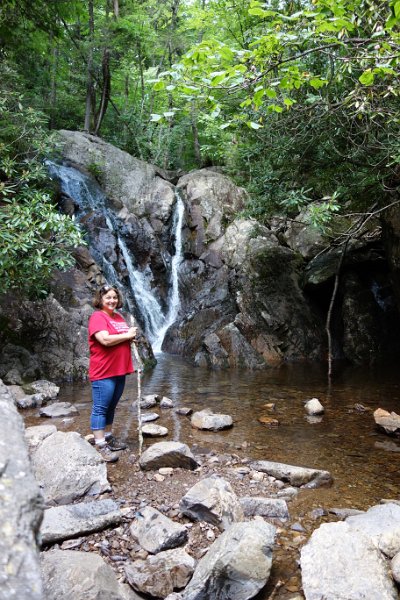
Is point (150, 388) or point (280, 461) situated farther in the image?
point (150, 388)

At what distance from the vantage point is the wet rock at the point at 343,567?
2855 millimetres

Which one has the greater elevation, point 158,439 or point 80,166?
point 80,166

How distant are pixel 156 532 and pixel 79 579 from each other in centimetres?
96

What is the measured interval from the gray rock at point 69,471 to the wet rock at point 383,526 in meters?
2.41

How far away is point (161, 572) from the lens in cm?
318

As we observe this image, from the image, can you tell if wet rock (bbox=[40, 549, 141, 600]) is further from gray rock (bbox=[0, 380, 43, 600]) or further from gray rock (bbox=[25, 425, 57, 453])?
gray rock (bbox=[25, 425, 57, 453])

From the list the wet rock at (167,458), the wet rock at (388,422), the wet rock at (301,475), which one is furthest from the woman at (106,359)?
the wet rock at (388,422)

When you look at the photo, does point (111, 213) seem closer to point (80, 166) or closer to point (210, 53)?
point (80, 166)

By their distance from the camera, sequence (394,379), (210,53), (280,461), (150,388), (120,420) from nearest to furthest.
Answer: (210,53) → (280,461) → (120,420) → (150,388) → (394,379)

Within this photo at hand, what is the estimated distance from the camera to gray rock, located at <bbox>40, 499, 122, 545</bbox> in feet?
11.6

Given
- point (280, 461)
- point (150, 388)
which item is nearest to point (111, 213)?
point (150, 388)

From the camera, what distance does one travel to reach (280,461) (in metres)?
5.72

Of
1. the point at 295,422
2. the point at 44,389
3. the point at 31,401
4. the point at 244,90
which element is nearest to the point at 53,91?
the point at 44,389

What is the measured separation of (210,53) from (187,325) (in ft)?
39.4
